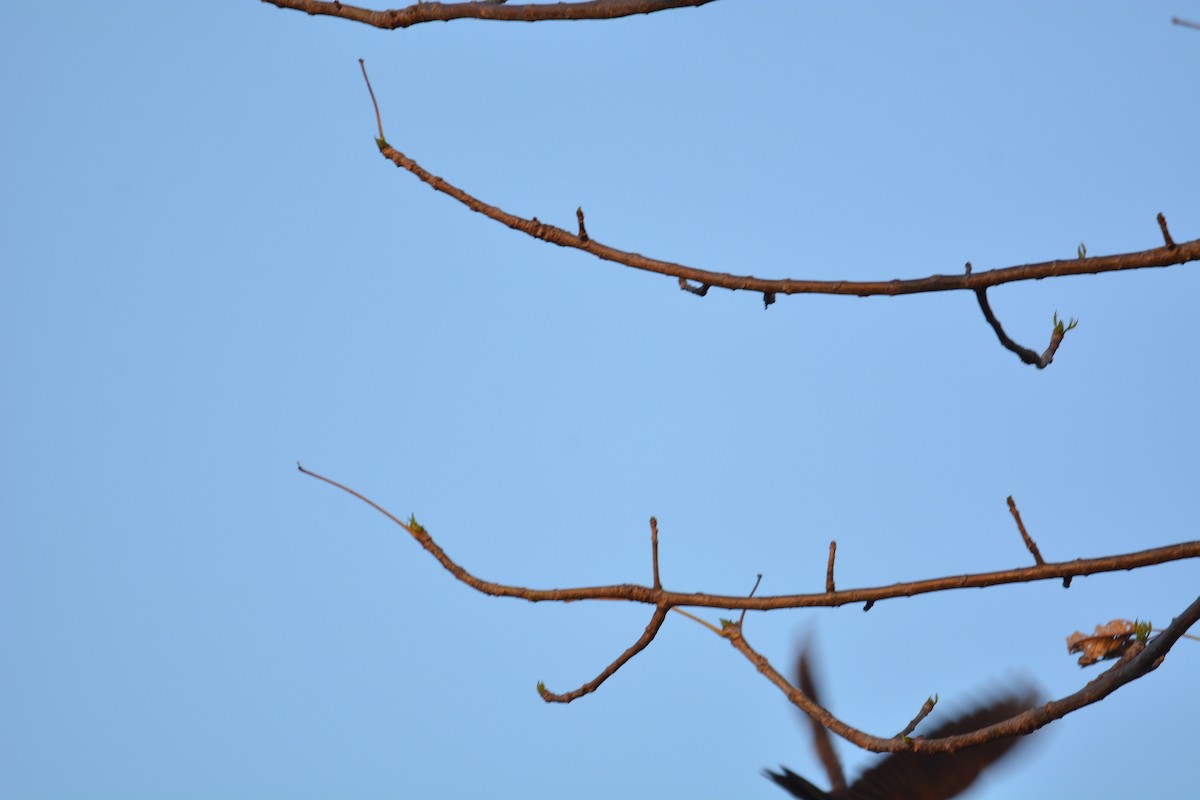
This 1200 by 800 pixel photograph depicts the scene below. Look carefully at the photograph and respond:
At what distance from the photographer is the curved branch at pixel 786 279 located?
290 cm

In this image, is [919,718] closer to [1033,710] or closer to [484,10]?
[1033,710]

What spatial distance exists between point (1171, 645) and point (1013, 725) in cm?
38

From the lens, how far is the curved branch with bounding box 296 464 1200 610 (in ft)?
9.46

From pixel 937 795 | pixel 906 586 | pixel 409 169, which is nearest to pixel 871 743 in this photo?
pixel 906 586

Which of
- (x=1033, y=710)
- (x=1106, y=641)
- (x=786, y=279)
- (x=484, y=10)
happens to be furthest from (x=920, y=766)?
(x=484, y=10)

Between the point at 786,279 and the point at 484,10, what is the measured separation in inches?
38.5

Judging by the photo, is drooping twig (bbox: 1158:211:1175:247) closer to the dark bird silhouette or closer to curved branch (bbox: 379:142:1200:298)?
curved branch (bbox: 379:142:1200:298)

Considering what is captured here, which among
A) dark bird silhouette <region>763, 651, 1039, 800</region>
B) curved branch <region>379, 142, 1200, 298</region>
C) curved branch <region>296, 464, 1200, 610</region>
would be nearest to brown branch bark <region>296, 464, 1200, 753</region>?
curved branch <region>296, 464, 1200, 610</region>

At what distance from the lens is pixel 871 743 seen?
2754 mm

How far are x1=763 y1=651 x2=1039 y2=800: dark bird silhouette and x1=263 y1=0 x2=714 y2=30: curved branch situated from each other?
3156 mm

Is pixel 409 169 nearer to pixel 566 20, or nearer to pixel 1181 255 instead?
pixel 566 20

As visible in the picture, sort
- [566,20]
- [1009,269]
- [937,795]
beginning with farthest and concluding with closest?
[937,795] → [1009,269] → [566,20]

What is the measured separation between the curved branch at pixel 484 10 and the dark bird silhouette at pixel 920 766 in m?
3.16

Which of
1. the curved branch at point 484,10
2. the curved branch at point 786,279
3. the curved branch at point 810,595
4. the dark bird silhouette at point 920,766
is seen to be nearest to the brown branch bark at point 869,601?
the curved branch at point 810,595
